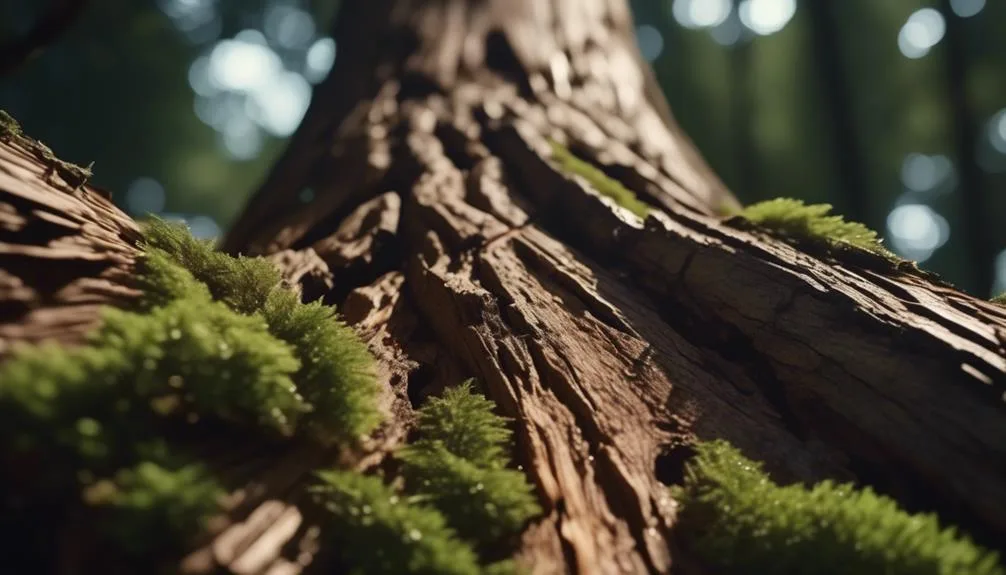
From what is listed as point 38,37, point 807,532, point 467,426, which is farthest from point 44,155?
point 807,532

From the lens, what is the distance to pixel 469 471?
1287 millimetres

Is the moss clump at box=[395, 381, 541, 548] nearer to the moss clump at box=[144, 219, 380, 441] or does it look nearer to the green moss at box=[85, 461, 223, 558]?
the moss clump at box=[144, 219, 380, 441]

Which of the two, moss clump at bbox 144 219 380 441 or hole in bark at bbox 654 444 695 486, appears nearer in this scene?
moss clump at bbox 144 219 380 441

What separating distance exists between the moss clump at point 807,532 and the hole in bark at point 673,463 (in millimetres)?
80

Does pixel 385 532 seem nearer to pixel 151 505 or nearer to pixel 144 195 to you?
pixel 151 505

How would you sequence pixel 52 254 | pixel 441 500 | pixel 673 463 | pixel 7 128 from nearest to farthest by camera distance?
pixel 441 500 → pixel 52 254 → pixel 673 463 → pixel 7 128

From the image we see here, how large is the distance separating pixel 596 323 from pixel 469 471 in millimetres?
647

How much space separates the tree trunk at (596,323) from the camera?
1317mm

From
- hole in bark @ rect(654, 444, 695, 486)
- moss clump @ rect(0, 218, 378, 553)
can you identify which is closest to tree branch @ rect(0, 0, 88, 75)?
moss clump @ rect(0, 218, 378, 553)

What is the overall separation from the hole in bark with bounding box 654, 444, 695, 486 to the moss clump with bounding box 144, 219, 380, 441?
626 millimetres

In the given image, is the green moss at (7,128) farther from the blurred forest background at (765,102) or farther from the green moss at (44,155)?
the blurred forest background at (765,102)

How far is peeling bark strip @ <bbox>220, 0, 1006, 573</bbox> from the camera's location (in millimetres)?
1366

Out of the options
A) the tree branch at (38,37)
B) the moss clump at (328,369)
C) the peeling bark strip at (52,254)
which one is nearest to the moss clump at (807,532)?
A: the moss clump at (328,369)

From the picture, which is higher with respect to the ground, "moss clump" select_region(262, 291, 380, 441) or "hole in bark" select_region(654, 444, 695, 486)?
"hole in bark" select_region(654, 444, 695, 486)
